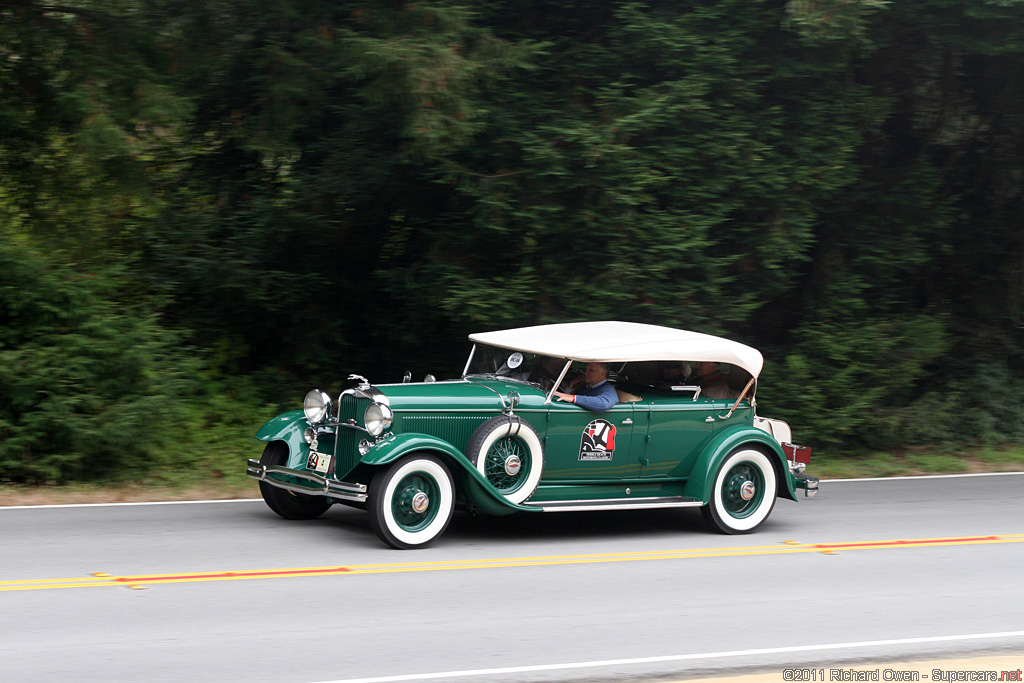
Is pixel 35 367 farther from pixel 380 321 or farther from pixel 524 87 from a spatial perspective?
pixel 524 87

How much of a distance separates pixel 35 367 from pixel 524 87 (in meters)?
6.84

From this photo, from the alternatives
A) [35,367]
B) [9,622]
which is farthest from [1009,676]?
[35,367]

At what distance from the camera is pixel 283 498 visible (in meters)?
9.46

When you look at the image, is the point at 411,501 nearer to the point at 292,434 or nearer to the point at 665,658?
the point at 292,434

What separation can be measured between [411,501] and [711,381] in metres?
3.21

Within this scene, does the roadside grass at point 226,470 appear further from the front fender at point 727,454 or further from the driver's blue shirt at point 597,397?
the front fender at point 727,454

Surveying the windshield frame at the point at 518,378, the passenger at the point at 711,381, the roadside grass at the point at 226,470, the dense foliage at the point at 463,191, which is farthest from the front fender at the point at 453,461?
the dense foliage at the point at 463,191

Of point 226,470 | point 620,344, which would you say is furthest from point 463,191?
point 620,344

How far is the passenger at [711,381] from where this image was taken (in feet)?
32.8

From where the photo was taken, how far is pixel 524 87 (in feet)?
46.4

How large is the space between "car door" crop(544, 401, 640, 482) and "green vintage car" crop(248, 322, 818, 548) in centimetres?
1

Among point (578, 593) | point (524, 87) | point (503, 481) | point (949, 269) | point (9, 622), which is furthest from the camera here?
point (949, 269)

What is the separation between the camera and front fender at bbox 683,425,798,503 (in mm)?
9445

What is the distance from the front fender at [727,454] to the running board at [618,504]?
0.40ft
